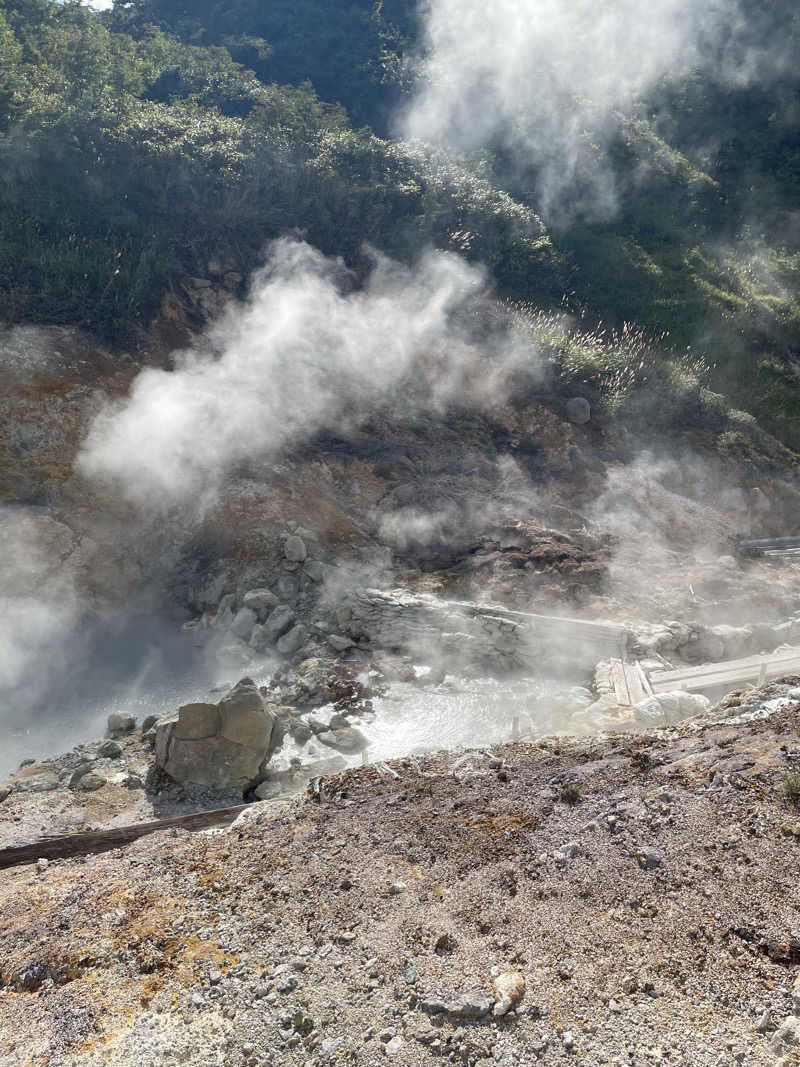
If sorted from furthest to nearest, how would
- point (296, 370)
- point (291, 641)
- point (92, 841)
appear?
point (296, 370)
point (291, 641)
point (92, 841)

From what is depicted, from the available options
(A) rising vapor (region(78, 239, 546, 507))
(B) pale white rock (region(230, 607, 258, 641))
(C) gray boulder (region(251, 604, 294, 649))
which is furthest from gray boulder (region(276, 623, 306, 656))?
(A) rising vapor (region(78, 239, 546, 507))

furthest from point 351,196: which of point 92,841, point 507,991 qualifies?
point 507,991

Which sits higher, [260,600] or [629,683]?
[260,600]

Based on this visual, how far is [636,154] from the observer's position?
18938 millimetres

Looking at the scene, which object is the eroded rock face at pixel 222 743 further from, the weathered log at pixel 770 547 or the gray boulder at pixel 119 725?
the weathered log at pixel 770 547

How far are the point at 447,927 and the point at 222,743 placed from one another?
10.6 feet

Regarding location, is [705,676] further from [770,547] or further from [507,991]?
[770,547]

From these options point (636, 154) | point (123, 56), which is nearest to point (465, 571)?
point (636, 154)

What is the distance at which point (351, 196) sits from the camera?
15.6 m

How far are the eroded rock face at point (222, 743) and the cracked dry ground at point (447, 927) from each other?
50.4 inches

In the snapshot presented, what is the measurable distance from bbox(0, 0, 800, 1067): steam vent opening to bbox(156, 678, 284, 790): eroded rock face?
0.03 meters

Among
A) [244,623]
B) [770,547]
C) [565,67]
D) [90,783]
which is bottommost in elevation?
[90,783]

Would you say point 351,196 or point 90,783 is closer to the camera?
point 90,783

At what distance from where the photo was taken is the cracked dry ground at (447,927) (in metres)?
2.49
